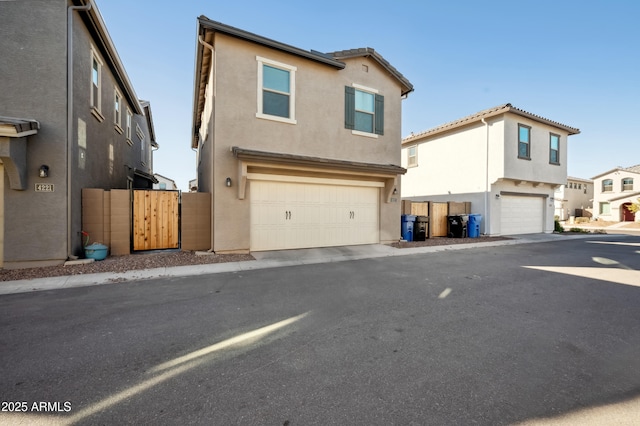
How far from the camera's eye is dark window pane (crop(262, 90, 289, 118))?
9.11 m

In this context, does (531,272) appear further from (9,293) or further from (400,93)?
(9,293)

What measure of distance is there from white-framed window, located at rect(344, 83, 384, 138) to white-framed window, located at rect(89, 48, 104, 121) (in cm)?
830

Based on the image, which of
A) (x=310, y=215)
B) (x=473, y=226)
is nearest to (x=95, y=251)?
(x=310, y=215)

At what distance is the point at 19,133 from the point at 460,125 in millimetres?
18163

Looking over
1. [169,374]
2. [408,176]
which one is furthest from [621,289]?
[408,176]

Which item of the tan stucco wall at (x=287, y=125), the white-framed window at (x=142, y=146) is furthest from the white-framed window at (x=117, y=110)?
the tan stucco wall at (x=287, y=125)

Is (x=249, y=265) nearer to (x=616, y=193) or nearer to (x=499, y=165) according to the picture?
(x=499, y=165)

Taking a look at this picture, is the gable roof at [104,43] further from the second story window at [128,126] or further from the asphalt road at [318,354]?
the asphalt road at [318,354]

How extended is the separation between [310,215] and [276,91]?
4366 millimetres

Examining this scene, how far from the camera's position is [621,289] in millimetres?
5703

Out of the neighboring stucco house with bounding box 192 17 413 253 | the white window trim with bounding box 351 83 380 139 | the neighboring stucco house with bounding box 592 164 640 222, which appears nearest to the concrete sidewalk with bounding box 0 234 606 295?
the neighboring stucco house with bounding box 192 17 413 253

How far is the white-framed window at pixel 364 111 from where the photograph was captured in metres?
10.5

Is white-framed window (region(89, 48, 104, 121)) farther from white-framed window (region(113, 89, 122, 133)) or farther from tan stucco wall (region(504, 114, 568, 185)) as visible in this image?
tan stucco wall (region(504, 114, 568, 185))

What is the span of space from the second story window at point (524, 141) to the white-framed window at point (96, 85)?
1912 centimetres
